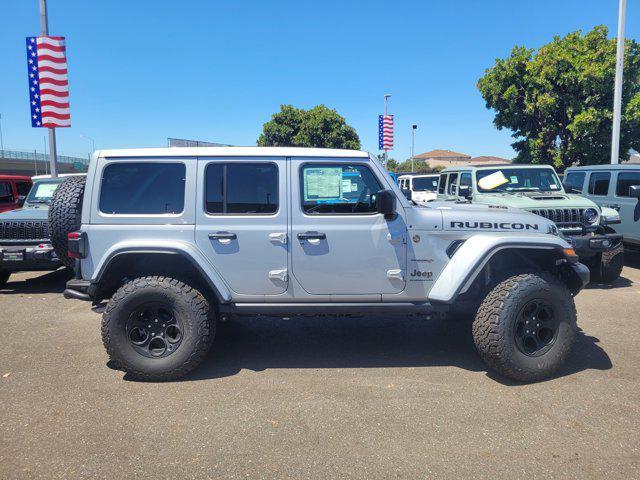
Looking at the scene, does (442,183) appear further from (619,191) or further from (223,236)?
(223,236)

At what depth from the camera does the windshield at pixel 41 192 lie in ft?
29.6

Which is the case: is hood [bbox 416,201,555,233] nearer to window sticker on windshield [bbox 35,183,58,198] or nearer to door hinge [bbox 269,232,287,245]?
door hinge [bbox 269,232,287,245]

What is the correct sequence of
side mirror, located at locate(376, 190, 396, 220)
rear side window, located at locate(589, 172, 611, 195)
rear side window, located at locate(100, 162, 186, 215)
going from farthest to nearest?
1. rear side window, located at locate(589, 172, 611, 195)
2. rear side window, located at locate(100, 162, 186, 215)
3. side mirror, located at locate(376, 190, 396, 220)

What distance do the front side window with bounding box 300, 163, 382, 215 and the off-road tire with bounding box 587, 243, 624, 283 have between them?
17.6ft

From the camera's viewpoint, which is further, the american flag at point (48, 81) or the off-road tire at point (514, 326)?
the american flag at point (48, 81)

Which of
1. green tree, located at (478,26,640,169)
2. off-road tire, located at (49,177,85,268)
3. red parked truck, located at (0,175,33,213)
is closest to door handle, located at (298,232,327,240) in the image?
off-road tire, located at (49,177,85,268)

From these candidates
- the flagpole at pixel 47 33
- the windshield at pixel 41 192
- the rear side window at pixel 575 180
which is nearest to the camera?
the windshield at pixel 41 192

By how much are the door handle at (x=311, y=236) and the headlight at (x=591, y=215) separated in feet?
17.9

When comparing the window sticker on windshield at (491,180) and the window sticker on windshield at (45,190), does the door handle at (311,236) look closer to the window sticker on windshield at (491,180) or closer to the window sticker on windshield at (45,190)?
the window sticker on windshield at (491,180)

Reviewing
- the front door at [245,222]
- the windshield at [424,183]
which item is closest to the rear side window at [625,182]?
the windshield at [424,183]

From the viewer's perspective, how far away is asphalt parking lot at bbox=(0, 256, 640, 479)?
2.85 m

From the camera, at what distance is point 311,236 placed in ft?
13.1

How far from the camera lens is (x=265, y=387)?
3.92 metres

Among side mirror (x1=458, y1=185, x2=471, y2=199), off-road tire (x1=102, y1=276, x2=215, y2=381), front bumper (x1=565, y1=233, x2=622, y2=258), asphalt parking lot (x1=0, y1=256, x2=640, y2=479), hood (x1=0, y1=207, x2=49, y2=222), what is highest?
side mirror (x1=458, y1=185, x2=471, y2=199)
